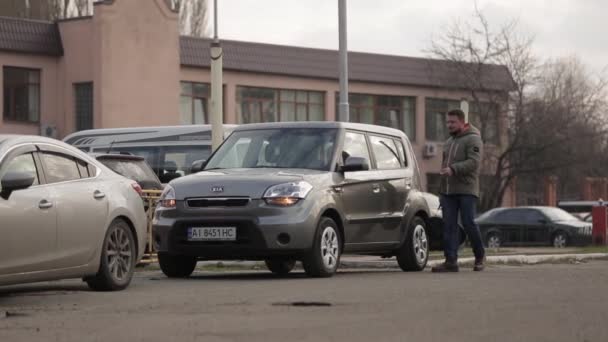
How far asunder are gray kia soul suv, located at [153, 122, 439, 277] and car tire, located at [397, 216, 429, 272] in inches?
0.5

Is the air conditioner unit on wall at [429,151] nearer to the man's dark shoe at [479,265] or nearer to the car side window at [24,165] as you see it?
the man's dark shoe at [479,265]

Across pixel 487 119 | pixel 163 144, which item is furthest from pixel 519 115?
pixel 163 144

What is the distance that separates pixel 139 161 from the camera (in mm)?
18891

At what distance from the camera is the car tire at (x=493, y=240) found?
41875 millimetres

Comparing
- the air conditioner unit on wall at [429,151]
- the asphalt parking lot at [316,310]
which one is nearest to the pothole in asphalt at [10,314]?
the asphalt parking lot at [316,310]

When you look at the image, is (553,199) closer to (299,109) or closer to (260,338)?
(299,109)

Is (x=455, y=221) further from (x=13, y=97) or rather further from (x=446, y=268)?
(x=13, y=97)

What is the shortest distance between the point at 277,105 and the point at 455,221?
40285 millimetres

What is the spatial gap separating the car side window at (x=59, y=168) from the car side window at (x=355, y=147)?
390 centimetres

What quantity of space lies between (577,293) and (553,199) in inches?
2288

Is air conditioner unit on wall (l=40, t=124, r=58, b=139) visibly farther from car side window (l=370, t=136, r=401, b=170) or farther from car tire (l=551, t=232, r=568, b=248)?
car side window (l=370, t=136, r=401, b=170)

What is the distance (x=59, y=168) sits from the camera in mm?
12562

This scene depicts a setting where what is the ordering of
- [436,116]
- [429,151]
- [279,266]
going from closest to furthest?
[279,266], [429,151], [436,116]

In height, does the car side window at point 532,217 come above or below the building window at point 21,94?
below
